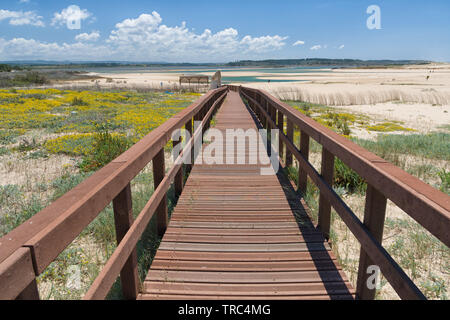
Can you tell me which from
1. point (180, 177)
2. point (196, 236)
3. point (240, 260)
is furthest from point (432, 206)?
point (180, 177)

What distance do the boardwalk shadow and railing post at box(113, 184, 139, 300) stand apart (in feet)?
4.54

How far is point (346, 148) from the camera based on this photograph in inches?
103

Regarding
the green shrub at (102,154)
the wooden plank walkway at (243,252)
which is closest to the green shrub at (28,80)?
the green shrub at (102,154)

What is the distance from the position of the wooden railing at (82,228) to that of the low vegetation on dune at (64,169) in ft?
2.06

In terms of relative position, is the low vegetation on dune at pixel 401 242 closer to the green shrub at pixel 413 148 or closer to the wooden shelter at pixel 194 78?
the green shrub at pixel 413 148

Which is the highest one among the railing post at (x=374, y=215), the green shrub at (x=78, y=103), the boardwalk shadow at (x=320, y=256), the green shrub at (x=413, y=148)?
the railing post at (x=374, y=215)

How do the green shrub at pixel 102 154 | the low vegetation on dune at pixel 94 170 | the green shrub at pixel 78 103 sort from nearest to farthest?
the low vegetation on dune at pixel 94 170 → the green shrub at pixel 102 154 → the green shrub at pixel 78 103

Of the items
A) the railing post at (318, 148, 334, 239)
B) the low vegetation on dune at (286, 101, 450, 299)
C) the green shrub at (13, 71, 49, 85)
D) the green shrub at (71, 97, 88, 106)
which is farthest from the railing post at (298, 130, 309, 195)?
the green shrub at (13, 71, 49, 85)

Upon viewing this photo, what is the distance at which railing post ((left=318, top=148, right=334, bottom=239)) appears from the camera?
3.21 m

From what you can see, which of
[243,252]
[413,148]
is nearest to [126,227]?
[243,252]

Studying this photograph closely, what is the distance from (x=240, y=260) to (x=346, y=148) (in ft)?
4.19

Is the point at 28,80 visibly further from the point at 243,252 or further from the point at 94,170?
the point at 243,252

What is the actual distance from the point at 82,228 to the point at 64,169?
19.6 feet

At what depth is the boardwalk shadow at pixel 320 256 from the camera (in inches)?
102
